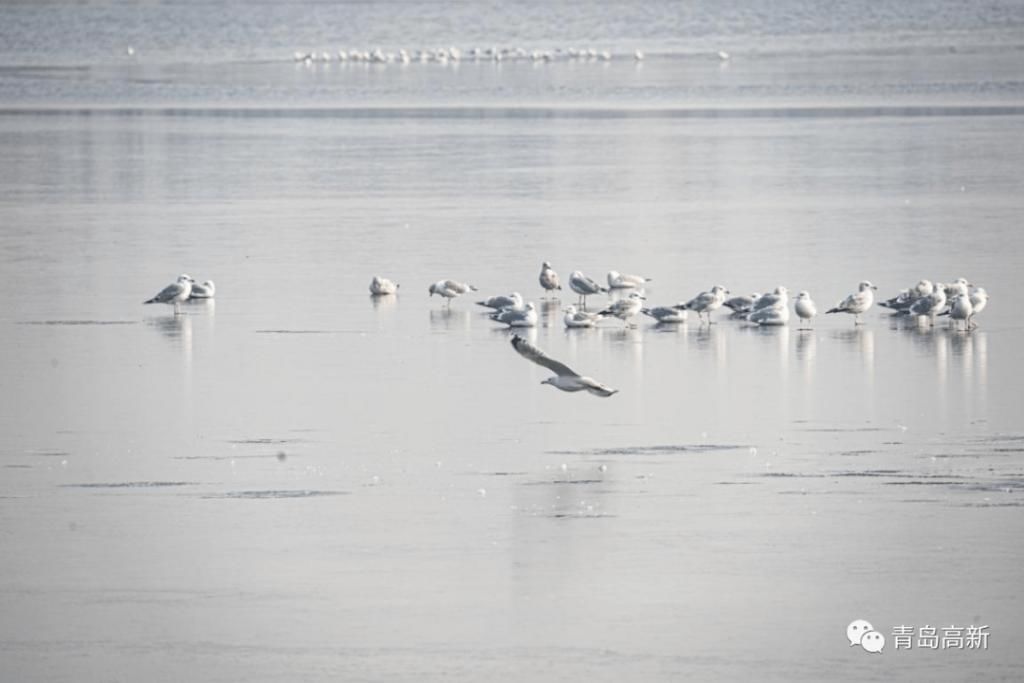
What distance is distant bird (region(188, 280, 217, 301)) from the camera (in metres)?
18.1

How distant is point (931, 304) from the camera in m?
16.4

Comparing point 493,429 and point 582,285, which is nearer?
point 493,429

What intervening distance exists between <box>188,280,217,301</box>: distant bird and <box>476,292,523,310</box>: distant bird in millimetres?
2276

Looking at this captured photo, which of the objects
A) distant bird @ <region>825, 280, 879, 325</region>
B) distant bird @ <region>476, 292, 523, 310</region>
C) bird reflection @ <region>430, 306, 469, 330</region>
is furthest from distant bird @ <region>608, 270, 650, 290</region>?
distant bird @ <region>825, 280, 879, 325</region>

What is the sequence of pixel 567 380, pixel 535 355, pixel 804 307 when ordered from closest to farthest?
1. pixel 535 355
2. pixel 567 380
3. pixel 804 307

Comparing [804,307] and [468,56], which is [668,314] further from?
[468,56]

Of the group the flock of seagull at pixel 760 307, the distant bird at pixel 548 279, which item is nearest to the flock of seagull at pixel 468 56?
the distant bird at pixel 548 279

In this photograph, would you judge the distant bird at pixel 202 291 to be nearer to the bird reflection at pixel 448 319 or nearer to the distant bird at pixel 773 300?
the bird reflection at pixel 448 319

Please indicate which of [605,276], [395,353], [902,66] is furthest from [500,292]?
[902,66]

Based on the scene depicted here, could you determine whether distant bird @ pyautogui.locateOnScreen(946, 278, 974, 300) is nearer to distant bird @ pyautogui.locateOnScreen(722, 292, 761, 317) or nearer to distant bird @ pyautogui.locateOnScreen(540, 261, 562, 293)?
distant bird @ pyautogui.locateOnScreen(722, 292, 761, 317)

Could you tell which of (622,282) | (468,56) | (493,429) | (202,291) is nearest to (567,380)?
(493,429)

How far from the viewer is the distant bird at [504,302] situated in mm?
16875

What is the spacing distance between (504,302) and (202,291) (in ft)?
8.68

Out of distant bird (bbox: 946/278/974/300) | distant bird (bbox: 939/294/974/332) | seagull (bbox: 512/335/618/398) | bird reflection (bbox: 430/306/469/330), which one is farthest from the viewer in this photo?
bird reflection (bbox: 430/306/469/330)
